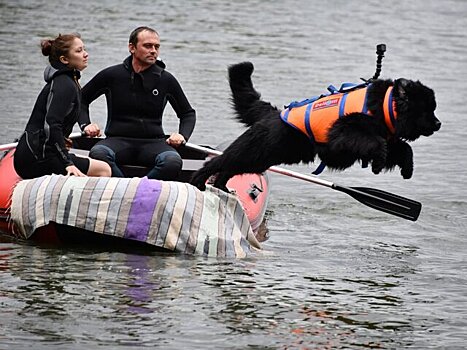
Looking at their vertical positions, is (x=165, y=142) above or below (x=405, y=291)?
above

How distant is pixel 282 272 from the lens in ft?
26.8

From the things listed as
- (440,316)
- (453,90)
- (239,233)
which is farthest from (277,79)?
(440,316)

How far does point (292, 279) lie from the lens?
798cm

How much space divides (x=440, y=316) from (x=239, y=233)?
1655 millimetres

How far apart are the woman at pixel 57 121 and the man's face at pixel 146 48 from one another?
→ 1.84 ft

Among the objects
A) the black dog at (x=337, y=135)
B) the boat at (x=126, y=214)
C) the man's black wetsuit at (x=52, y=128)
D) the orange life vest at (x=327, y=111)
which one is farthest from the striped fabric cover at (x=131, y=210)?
the orange life vest at (x=327, y=111)

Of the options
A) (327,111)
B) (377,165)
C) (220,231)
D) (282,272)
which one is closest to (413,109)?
(377,165)

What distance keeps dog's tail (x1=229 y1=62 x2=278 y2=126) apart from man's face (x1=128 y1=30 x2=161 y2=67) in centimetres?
86

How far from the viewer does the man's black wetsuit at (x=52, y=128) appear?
810 centimetres

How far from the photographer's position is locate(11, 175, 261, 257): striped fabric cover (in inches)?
314

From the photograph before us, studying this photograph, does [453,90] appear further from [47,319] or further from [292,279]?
[47,319]

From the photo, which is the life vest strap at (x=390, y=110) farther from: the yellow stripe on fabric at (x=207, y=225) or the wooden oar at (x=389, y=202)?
the wooden oar at (x=389, y=202)

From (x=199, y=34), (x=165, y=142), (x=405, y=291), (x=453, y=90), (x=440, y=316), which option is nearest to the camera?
(x=440, y=316)

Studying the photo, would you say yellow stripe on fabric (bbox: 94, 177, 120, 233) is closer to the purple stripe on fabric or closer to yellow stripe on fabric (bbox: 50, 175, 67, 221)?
the purple stripe on fabric
